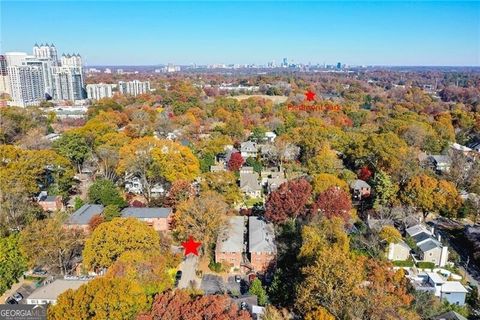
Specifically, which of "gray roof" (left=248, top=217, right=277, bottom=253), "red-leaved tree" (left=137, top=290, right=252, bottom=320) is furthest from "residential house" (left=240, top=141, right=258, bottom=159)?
"red-leaved tree" (left=137, top=290, right=252, bottom=320)

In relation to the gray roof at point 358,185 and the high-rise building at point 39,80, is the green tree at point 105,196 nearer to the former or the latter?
the gray roof at point 358,185

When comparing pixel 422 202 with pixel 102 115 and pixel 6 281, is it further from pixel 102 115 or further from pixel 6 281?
pixel 102 115

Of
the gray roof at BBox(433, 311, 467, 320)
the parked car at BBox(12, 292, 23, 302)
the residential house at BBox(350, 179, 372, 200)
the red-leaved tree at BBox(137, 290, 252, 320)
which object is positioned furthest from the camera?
the residential house at BBox(350, 179, 372, 200)

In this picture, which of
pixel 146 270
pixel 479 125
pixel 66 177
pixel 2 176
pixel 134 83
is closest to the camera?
pixel 146 270

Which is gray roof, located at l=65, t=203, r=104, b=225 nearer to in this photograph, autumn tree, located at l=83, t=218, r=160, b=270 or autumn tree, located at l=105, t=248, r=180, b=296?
autumn tree, located at l=83, t=218, r=160, b=270

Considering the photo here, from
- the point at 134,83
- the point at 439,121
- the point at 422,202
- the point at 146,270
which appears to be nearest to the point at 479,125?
the point at 439,121

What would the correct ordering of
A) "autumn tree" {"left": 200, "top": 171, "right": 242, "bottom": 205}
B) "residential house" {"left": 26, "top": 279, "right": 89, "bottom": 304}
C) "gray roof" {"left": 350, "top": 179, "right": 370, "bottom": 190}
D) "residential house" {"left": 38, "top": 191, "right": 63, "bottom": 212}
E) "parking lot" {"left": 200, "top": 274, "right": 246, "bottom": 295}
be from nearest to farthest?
1. "residential house" {"left": 26, "top": 279, "right": 89, "bottom": 304}
2. "parking lot" {"left": 200, "top": 274, "right": 246, "bottom": 295}
3. "autumn tree" {"left": 200, "top": 171, "right": 242, "bottom": 205}
4. "residential house" {"left": 38, "top": 191, "right": 63, "bottom": 212}
5. "gray roof" {"left": 350, "top": 179, "right": 370, "bottom": 190}

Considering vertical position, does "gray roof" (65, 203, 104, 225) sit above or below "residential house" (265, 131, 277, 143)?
below

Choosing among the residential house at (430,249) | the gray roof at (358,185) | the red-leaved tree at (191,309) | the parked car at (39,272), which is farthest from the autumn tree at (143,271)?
the gray roof at (358,185)
